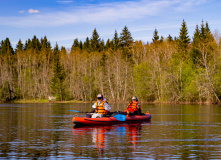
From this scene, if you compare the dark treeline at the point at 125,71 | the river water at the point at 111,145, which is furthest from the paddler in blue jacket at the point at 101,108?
the dark treeline at the point at 125,71

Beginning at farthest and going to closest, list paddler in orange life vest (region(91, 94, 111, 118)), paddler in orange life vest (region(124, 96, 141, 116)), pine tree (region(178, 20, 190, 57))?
pine tree (region(178, 20, 190, 57)) < paddler in orange life vest (region(124, 96, 141, 116)) < paddler in orange life vest (region(91, 94, 111, 118))

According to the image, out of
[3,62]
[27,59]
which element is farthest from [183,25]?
[3,62]

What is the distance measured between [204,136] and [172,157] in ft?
21.4

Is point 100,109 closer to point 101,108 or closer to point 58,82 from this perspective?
point 101,108

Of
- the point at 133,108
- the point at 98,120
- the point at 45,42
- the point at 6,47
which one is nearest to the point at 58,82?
the point at 45,42

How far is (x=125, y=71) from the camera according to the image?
7919cm

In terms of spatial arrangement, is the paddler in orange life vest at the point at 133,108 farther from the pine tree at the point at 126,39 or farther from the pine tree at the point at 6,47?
the pine tree at the point at 6,47

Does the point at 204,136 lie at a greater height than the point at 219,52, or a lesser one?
lesser

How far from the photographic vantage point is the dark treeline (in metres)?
62.6

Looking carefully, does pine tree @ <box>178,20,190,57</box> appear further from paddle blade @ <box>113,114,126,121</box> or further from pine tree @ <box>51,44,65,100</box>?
paddle blade @ <box>113,114,126,121</box>

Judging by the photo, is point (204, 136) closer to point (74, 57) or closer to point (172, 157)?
point (172, 157)

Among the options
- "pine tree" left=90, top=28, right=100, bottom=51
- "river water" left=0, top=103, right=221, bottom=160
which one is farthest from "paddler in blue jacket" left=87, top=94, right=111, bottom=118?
"pine tree" left=90, top=28, right=100, bottom=51

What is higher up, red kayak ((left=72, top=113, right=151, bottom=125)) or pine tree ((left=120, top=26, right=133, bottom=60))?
pine tree ((left=120, top=26, right=133, bottom=60))

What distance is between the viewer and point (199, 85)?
57812 mm
